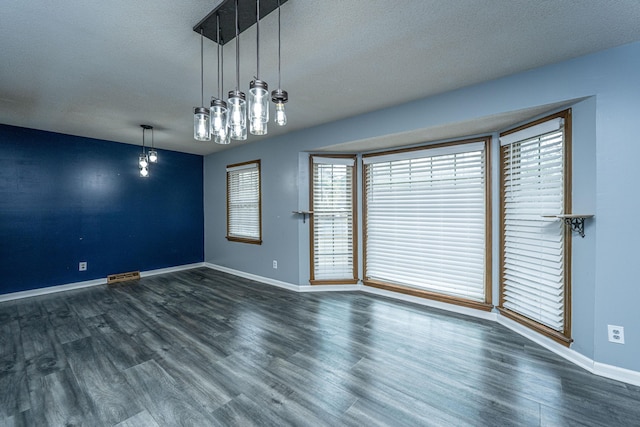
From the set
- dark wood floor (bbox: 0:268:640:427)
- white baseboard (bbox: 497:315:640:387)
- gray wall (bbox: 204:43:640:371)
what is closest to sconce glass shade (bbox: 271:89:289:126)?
dark wood floor (bbox: 0:268:640:427)

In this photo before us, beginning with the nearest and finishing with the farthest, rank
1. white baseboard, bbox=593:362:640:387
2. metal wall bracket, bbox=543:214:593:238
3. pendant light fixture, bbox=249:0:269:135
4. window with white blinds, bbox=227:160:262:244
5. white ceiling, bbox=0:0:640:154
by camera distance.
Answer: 1. pendant light fixture, bbox=249:0:269:135
2. white ceiling, bbox=0:0:640:154
3. white baseboard, bbox=593:362:640:387
4. metal wall bracket, bbox=543:214:593:238
5. window with white blinds, bbox=227:160:262:244

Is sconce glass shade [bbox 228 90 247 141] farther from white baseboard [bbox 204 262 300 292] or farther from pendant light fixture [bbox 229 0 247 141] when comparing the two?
white baseboard [bbox 204 262 300 292]

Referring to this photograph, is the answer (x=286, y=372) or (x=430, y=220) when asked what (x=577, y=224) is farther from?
(x=286, y=372)

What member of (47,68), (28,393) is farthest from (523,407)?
(47,68)

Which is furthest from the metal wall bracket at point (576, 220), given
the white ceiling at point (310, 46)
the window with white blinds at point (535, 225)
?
the white ceiling at point (310, 46)

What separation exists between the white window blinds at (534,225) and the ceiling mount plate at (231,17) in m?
2.51

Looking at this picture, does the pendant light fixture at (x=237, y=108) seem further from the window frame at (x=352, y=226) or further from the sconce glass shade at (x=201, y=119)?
the window frame at (x=352, y=226)

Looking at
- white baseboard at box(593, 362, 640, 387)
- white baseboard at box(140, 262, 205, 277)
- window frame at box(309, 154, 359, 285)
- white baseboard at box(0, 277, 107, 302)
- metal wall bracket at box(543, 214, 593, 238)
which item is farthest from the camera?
white baseboard at box(140, 262, 205, 277)

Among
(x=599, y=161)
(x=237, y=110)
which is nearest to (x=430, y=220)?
(x=599, y=161)

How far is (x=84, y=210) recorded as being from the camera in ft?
14.5

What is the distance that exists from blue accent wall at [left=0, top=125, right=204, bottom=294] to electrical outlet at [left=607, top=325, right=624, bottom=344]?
615 cm

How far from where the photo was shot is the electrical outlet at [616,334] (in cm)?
198

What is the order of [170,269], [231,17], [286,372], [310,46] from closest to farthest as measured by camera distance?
[231,17]
[310,46]
[286,372]
[170,269]

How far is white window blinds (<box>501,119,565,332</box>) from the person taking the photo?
2.38 meters
